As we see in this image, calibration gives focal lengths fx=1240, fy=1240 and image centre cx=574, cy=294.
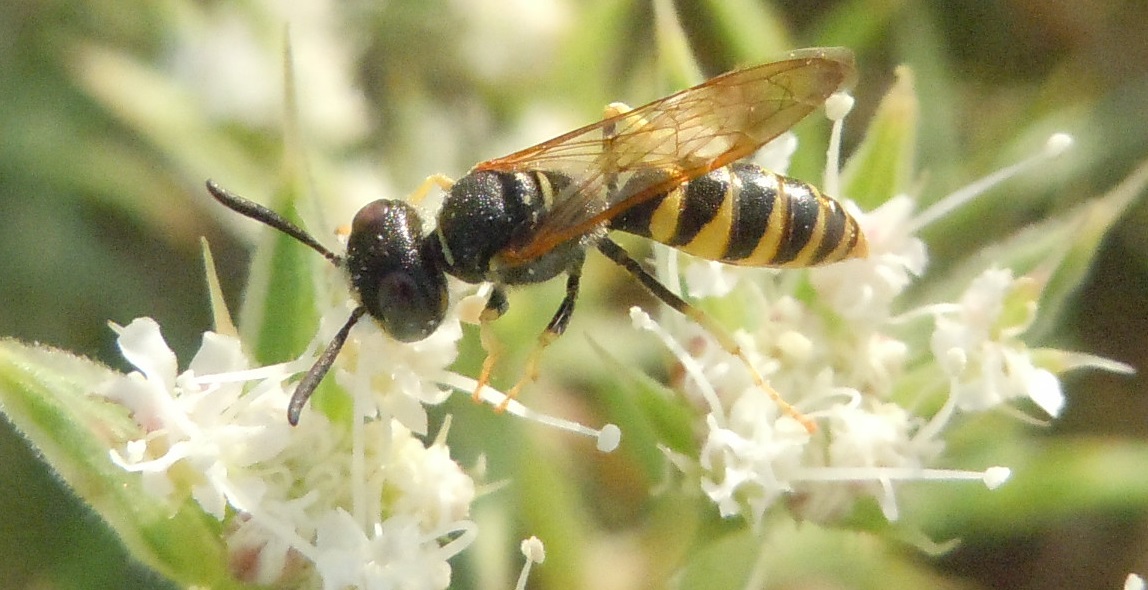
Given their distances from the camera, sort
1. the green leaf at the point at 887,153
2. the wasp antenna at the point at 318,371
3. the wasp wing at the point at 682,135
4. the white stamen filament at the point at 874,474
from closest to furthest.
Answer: the wasp antenna at the point at 318,371 → the wasp wing at the point at 682,135 → the white stamen filament at the point at 874,474 → the green leaf at the point at 887,153

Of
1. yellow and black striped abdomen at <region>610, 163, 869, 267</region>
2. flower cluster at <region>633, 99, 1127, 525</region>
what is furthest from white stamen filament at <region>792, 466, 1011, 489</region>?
yellow and black striped abdomen at <region>610, 163, 869, 267</region>

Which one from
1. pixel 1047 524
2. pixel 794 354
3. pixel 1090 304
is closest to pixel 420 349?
pixel 794 354

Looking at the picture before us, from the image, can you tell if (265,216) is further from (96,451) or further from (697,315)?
(697,315)

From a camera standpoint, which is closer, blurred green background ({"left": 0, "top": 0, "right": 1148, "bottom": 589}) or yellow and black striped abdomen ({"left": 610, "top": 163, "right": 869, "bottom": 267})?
yellow and black striped abdomen ({"left": 610, "top": 163, "right": 869, "bottom": 267})

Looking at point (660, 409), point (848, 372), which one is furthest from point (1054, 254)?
point (660, 409)

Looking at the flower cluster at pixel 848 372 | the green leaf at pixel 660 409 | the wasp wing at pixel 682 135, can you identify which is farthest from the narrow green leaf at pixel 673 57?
the green leaf at pixel 660 409

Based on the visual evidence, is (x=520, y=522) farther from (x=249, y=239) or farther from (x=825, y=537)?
(x=249, y=239)

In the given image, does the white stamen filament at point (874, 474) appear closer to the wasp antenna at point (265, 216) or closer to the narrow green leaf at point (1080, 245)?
the narrow green leaf at point (1080, 245)

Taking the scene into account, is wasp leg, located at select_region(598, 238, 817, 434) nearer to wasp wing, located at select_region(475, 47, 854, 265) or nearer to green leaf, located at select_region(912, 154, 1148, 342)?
wasp wing, located at select_region(475, 47, 854, 265)
